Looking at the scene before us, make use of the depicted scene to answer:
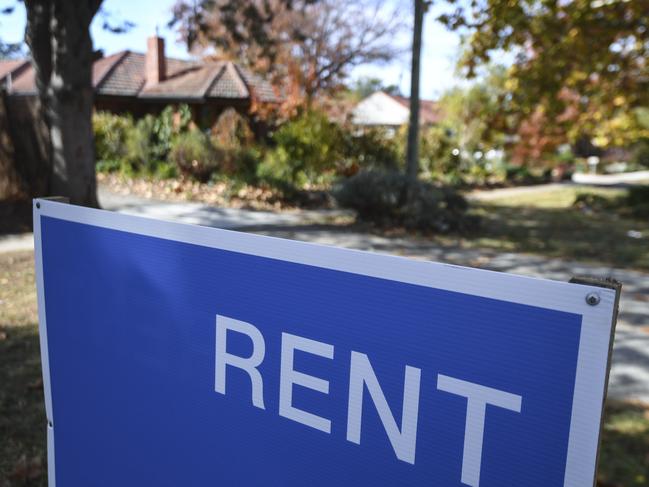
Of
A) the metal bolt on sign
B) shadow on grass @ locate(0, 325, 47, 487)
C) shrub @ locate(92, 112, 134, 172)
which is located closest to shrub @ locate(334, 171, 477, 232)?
shadow on grass @ locate(0, 325, 47, 487)

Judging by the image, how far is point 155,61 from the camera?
26.7m

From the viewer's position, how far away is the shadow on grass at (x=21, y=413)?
9.58ft

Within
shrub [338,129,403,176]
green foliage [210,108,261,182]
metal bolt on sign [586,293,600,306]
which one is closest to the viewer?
metal bolt on sign [586,293,600,306]

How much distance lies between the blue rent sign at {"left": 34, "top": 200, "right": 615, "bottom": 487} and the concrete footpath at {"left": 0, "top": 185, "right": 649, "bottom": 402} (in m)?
3.61

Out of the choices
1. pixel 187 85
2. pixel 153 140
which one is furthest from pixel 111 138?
pixel 187 85

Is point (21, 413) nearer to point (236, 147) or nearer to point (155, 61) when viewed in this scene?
point (236, 147)

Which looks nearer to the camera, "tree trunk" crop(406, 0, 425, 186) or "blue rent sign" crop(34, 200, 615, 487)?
"blue rent sign" crop(34, 200, 615, 487)

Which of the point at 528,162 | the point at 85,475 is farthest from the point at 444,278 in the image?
the point at 528,162

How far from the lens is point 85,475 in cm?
159

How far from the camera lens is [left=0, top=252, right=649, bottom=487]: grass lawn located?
298 centimetres

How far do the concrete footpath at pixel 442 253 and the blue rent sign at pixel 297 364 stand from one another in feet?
11.8

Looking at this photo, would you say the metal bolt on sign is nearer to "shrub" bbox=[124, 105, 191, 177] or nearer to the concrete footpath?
the concrete footpath

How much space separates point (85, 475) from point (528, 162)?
33.7 m

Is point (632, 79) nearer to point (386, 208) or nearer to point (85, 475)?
point (386, 208)
